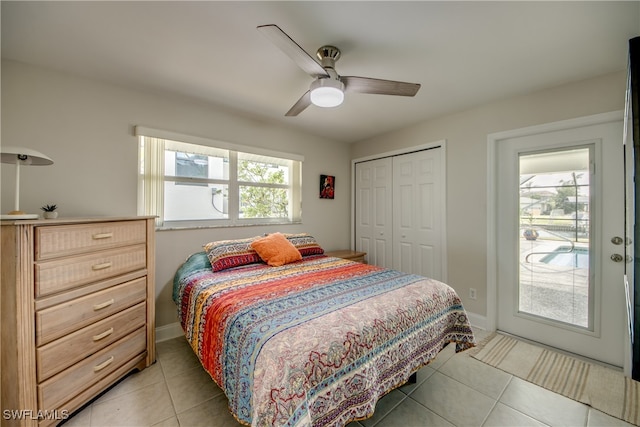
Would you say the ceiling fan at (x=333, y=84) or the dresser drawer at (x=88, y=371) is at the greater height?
the ceiling fan at (x=333, y=84)

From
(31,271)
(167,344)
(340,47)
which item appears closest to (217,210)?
(167,344)

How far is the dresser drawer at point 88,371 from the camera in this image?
4.39 ft

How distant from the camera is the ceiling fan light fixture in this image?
62.8 inches

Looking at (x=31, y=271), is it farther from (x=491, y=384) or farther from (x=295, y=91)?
(x=491, y=384)

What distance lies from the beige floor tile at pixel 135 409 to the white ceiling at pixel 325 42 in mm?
2385

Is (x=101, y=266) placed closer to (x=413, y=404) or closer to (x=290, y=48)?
(x=290, y=48)

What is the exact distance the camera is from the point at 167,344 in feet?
7.64

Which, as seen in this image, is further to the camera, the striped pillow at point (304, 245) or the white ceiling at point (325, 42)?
the striped pillow at point (304, 245)

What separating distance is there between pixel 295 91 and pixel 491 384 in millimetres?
2864

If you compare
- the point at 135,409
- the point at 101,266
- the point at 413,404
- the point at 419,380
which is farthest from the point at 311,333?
the point at 101,266

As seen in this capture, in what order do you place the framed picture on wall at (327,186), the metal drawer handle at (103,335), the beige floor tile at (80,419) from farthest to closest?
the framed picture on wall at (327,186) < the metal drawer handle at (103,335) < the beige floor tile at (80,419)

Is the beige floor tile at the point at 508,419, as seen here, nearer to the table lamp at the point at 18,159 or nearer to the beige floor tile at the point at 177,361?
the beige floor tile at the point at 177,361

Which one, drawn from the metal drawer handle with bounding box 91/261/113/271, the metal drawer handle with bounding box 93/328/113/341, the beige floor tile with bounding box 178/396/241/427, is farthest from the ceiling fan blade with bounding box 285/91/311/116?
the beige floor tile with bounding box 178/396/241/427

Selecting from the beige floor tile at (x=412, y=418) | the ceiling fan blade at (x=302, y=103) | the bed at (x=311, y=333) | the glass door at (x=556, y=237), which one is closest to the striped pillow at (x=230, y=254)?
the bed at (x=311, y=333)
